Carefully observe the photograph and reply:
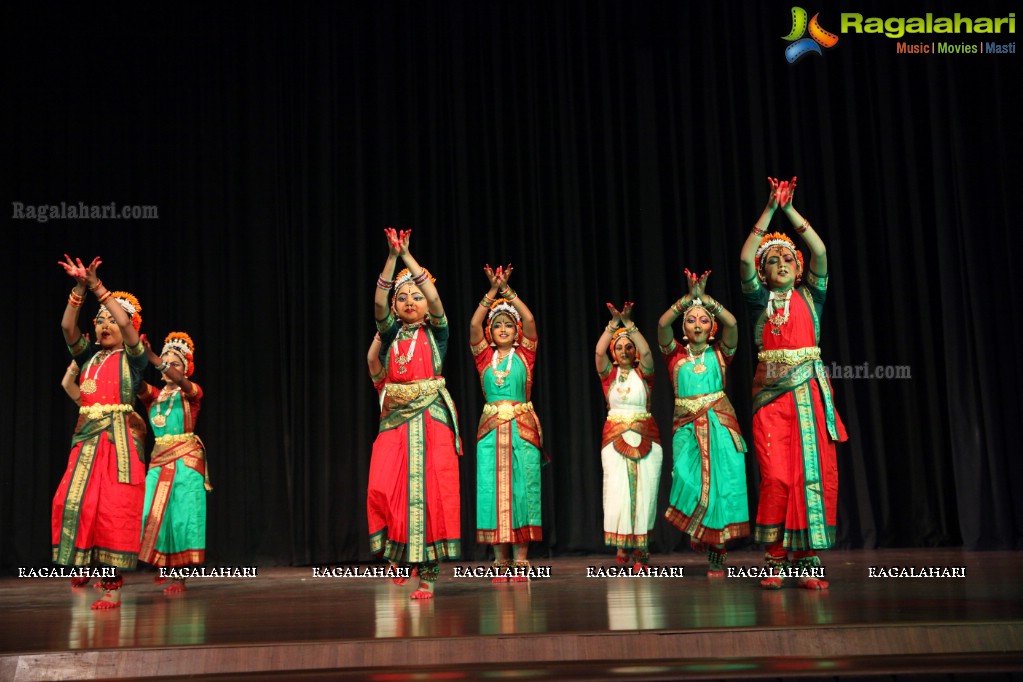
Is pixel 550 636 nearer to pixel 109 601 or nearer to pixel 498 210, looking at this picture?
pixel 109 601

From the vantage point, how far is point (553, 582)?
538cm

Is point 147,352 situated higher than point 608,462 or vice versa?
point 147,352

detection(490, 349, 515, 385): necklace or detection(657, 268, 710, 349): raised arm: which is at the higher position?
detection(657, 268, 710, 349): raised arm

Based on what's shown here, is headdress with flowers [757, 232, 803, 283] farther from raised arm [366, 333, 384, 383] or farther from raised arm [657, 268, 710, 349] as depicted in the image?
raised arm [366, 333, 384, 383]

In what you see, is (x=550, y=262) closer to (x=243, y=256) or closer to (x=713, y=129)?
(x=713, y=129)

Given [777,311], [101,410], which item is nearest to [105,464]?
[101,410]

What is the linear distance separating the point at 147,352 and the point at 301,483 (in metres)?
2.58

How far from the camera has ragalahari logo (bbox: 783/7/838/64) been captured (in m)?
7.81

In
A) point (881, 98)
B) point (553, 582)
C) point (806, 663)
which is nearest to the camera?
point (806, 663)

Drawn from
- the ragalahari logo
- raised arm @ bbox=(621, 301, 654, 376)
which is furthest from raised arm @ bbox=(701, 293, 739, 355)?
the ragalahari logo

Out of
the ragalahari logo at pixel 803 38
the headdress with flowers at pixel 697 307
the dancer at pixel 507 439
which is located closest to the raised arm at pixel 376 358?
the dancer at pixel 507 439

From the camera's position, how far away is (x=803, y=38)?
308 inches

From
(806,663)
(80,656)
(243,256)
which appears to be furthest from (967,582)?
(243,256)

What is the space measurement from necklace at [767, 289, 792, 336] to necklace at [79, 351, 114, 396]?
Result: 305cm
